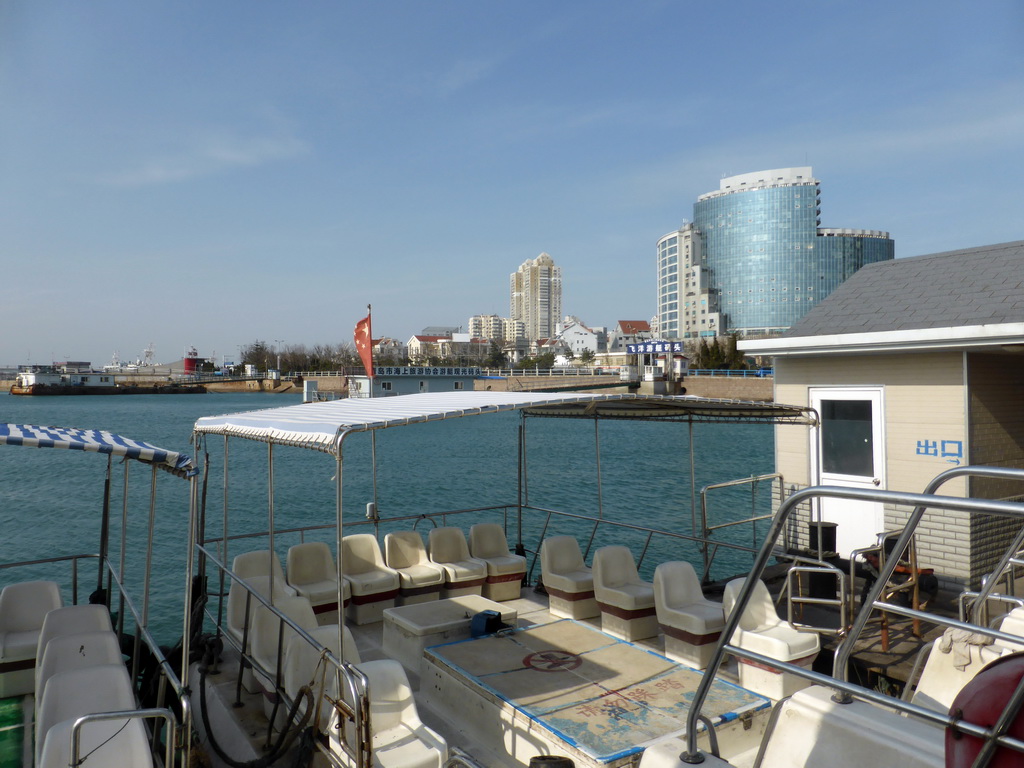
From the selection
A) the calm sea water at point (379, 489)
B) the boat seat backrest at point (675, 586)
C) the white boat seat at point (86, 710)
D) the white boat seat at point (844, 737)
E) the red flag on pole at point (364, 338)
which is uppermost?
the red flag on pole at point (364, 338)

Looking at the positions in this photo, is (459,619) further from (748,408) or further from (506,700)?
(748,408)

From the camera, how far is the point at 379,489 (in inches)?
1132

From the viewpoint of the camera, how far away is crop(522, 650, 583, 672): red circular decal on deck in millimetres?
6391

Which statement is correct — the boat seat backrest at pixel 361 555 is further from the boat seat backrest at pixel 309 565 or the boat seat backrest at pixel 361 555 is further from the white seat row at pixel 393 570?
the boat seat backrest at pixel 309 565

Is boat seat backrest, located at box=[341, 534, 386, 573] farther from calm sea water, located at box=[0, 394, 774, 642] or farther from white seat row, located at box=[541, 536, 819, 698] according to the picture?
calm sea water, located at box=[0, 394, 774, 642]

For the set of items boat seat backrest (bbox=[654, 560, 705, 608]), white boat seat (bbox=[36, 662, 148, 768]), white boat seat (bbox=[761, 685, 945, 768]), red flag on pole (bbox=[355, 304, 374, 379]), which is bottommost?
boat seat backrest (bbox=[654, 560, 705, 608])

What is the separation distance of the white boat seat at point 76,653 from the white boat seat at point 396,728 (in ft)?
6.03

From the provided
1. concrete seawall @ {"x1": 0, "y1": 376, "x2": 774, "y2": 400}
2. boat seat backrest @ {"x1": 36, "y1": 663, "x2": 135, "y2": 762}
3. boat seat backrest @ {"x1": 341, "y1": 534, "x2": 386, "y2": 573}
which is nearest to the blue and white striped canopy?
boat seat backrest @ {"x1": 36, "y1": 663, "x2": 135, "y2": 762}

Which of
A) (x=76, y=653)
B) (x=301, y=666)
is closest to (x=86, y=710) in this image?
(x=76, y=653)

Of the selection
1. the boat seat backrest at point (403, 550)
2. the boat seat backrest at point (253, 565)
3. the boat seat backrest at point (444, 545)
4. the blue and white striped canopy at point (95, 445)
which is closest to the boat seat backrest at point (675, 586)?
the boat seat backrest at point (444, 545)

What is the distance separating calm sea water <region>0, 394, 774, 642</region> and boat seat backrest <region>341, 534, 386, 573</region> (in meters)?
5.96

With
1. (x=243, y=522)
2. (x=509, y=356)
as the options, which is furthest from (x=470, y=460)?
(x=509, y=356)

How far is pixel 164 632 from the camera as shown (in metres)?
12.8

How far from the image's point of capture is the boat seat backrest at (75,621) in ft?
19.2
